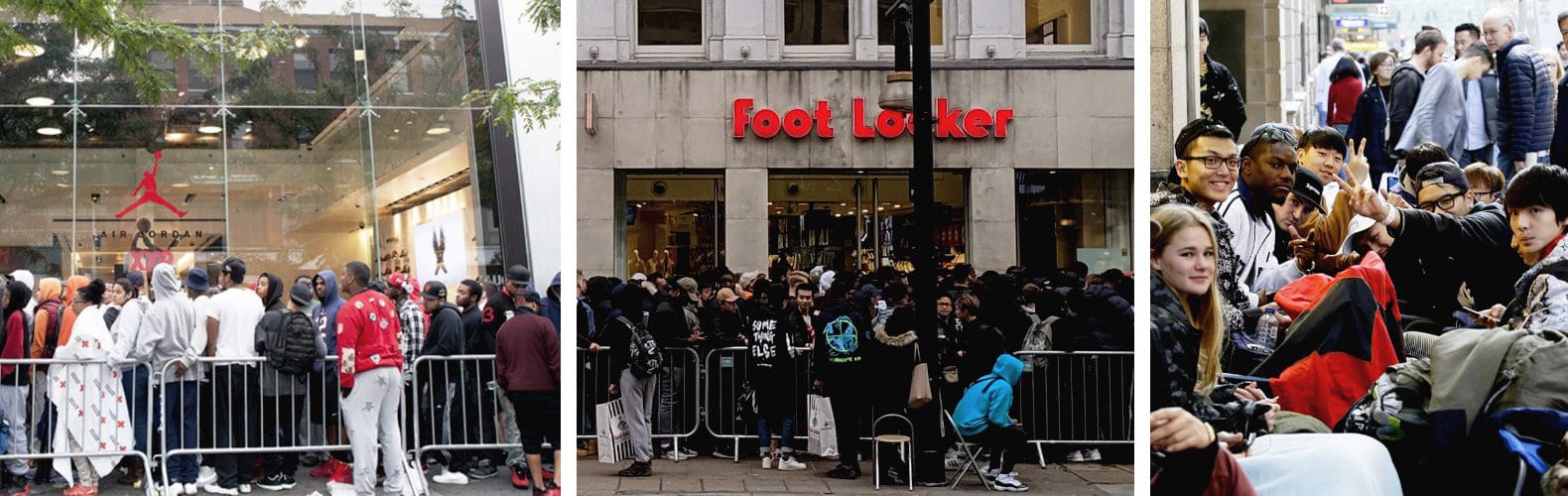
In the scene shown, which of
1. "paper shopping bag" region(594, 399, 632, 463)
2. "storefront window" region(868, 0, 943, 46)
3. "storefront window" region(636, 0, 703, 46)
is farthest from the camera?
"storefront window" region(868, 0, 943, 46)

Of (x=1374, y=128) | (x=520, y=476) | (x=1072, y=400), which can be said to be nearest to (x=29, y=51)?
(x=520, y=476)

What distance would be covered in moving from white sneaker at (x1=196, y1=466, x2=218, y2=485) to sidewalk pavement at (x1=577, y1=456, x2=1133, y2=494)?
2.86 meters

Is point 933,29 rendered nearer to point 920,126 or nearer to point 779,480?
point 920,126

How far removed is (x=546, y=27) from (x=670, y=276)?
2.38 m

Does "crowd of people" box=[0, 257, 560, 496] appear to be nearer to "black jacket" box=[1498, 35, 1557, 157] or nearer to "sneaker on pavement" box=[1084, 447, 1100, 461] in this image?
"sneaker on pavement" box=[1084, 447, 1100, 461]

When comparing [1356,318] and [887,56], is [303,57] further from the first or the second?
[1356,318]

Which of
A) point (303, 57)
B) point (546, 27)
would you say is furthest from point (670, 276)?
point (303, 57)

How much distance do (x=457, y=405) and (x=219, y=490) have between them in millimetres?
1364

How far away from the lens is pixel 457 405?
7.75 metres

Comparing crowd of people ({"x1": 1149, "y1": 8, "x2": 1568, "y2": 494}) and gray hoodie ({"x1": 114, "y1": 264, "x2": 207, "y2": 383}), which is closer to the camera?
crowd of people ({"x1": 1149, "y1": 8, "x2": 1568, "y2": 494})

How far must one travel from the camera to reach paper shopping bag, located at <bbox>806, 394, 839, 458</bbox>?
23.8 ft

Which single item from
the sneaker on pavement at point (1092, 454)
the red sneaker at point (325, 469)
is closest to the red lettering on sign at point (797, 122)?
the sneaker on pavement at point (1092, 454)

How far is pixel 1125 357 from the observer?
5871 millimetres

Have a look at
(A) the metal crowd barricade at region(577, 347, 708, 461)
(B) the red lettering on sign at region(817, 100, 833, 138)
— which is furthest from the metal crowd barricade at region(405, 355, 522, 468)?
(B) the red lettering on sign at region(817, 100, 833, 138)
